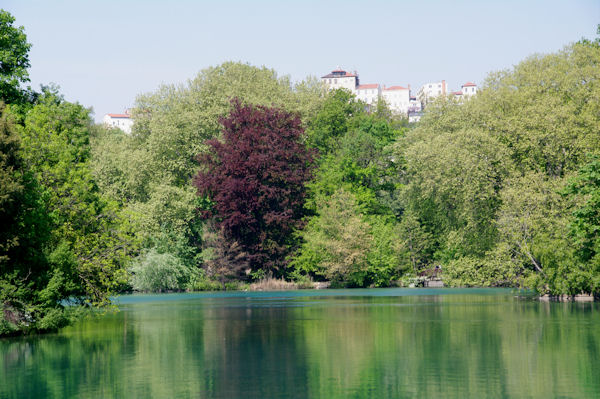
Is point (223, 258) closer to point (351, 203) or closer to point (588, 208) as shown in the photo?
point (351, 203)

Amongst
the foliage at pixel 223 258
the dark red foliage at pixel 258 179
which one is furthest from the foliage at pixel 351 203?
the foliage at pixel 223 258

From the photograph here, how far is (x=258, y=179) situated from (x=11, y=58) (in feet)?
119

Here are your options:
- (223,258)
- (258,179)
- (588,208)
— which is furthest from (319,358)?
(258,179)

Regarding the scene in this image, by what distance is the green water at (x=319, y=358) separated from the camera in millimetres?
15758

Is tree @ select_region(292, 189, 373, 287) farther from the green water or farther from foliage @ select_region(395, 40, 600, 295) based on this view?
the green water

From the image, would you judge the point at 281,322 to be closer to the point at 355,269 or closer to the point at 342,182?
the point at 355,269

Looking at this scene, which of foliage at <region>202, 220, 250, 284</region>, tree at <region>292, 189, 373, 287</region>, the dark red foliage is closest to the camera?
tree at <region>292, 189, 373, 287</region>

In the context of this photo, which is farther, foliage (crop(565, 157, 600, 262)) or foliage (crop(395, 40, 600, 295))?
foliage (crop(395, 40, 600, 295))

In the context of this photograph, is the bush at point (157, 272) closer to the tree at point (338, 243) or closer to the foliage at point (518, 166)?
the tree at point (338, 243)

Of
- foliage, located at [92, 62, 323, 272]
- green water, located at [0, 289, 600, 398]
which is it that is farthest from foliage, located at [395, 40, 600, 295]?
foliage, located at [92, 62, 323, 272]

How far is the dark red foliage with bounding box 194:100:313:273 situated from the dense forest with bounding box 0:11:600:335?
0.19m

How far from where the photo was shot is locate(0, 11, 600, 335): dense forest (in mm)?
35125

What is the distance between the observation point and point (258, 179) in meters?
73.5

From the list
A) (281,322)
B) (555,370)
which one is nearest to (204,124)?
(281,322)
